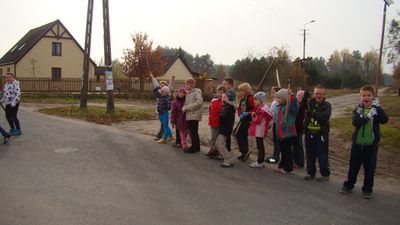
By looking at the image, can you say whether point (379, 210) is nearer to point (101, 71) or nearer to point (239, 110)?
point (239, 110)

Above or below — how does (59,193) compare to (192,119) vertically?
below

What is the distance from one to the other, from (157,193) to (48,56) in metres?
43.0

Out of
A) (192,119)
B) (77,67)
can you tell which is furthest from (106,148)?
(77,67)

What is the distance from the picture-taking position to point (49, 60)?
4541 centimetres

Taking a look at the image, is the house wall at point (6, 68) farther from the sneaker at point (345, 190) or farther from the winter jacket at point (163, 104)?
the sneaker at point (345, 190)

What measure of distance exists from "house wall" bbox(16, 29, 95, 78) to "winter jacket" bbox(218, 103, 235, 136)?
128ft

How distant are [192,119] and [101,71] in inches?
375

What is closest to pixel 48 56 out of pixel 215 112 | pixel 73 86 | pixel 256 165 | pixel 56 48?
pixel 56 48

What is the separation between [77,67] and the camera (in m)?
47.1

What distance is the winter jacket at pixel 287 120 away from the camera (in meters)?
7.87

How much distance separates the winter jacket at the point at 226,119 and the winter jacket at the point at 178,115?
5.09ft

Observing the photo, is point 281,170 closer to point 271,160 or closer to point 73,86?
point 271,160

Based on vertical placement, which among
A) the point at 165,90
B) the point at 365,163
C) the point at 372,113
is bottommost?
the point at 365,163

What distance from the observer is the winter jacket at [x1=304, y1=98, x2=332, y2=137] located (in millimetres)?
7164
